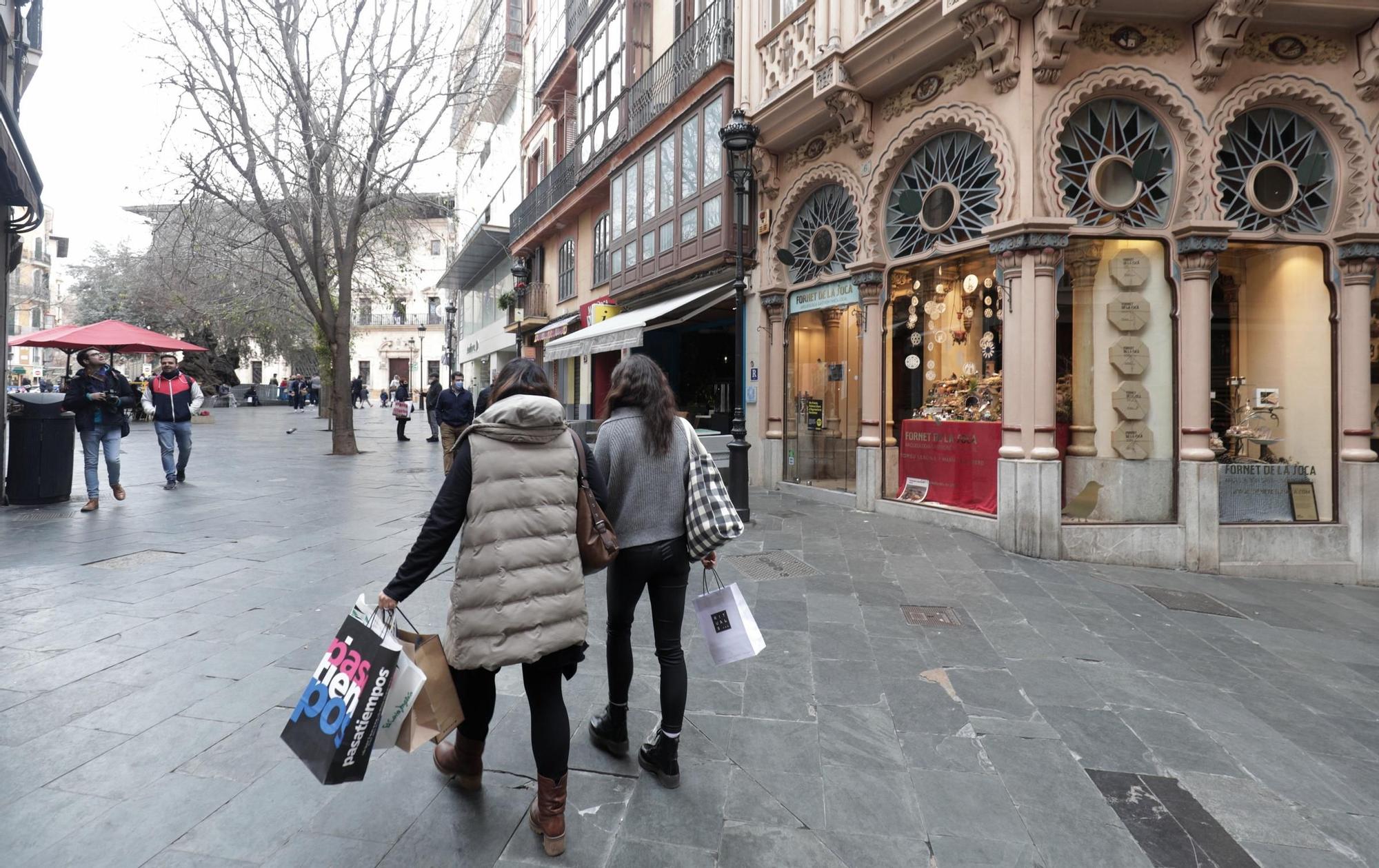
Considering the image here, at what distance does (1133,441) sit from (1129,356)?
3.13 feet

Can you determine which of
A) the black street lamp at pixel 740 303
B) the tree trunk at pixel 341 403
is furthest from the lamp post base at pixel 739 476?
the tree trunk at pixel 341 403

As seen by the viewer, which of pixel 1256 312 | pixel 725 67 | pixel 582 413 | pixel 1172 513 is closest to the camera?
pixel 1172 513

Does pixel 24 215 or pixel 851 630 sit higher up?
pixel 24 215

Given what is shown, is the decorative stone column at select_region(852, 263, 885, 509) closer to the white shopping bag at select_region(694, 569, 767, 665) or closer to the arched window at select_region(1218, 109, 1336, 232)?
the arched window at select_region(1218, 109, 1336, 232)

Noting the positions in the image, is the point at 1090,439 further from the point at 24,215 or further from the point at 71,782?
the point at 24,215

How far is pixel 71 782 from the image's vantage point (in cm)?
277

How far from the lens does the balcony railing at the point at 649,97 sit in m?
12.5

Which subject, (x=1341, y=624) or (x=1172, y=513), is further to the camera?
(x=1172, y=513)

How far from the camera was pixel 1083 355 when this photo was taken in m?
8.38

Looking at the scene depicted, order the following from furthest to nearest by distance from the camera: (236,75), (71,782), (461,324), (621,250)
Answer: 1. (461,324)
2. (621,250)
3. (236,75)
4. (71,782)

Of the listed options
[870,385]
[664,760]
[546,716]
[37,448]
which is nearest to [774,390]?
[870,385]

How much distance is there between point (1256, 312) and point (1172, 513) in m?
2.70

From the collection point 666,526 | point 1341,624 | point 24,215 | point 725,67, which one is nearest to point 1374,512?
point 1341,624

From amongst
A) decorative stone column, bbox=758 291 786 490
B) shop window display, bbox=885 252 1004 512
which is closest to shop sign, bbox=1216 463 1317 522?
shop window display, bbox=885 252 1004 512
